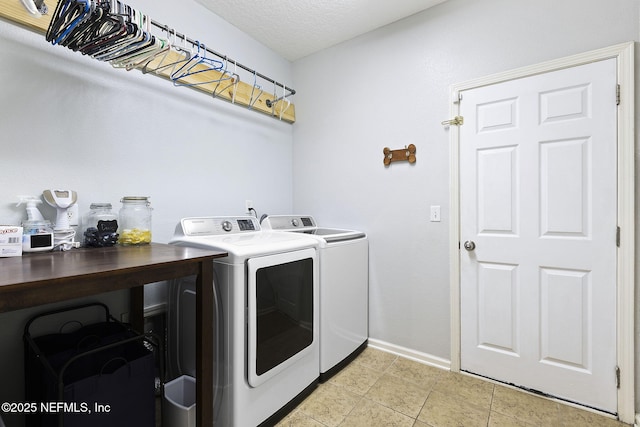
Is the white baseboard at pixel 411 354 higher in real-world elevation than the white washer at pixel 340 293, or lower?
lower

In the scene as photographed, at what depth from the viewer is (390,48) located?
7.63ft

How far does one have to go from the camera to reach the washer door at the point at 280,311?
4.67 feet

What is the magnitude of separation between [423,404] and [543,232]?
4.10ft

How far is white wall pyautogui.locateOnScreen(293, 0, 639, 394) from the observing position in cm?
179

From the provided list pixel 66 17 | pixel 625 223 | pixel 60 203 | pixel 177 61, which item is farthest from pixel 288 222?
pixel 625 223

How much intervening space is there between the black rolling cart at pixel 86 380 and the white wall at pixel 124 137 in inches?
6.1

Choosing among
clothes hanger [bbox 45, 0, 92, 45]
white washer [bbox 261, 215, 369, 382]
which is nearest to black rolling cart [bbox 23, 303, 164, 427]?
white washer [bbox 261, 215, 369, 382]

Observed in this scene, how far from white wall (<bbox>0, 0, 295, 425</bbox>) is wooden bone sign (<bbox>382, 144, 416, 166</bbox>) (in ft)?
3.44

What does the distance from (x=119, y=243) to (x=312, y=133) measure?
1818mm

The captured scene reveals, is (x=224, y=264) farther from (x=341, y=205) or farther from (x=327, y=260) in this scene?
(x=341, y=205)

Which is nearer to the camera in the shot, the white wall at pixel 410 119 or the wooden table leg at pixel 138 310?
the wooden table leg at pixel 138 310

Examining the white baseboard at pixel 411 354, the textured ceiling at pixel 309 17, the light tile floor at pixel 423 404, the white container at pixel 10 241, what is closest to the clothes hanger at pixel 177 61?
the textured ceiling at pixel 309 17

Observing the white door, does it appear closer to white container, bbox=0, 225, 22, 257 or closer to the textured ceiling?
the textured ceiling

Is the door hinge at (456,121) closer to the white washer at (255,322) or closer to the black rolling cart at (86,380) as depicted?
the white washer at (255,322)
